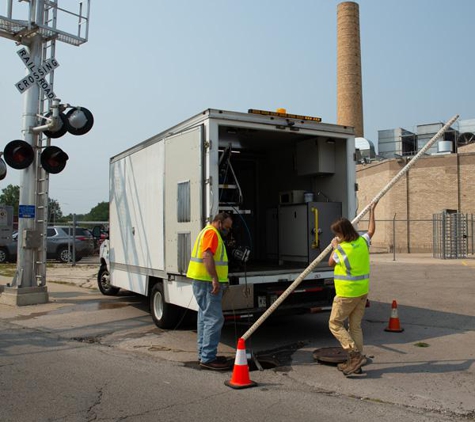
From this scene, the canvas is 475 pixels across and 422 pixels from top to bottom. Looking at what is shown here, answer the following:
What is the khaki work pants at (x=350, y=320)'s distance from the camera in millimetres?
5684

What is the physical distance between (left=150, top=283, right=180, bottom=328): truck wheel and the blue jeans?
197cm

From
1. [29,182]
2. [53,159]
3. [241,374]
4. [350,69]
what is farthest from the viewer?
[350,69]

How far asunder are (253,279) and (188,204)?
136 centimetres

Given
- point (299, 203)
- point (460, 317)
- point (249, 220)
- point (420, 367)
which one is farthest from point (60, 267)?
point (420, 367)

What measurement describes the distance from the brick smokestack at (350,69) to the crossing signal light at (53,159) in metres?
32.7

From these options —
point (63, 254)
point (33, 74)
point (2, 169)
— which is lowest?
point (63, 254)

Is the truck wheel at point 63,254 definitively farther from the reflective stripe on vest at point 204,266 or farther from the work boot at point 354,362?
the work boot at point 354,362

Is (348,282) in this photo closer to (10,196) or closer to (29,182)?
(29,182)

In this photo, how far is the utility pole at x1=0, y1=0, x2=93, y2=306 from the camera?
35.7 feet

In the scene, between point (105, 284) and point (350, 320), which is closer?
point (350, 320)

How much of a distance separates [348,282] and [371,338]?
2232mm

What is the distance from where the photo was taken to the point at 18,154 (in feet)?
35.5

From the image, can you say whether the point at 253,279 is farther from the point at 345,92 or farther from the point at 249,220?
the point at 345,92

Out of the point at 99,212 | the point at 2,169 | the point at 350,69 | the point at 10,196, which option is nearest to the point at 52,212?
the point at 10,196
